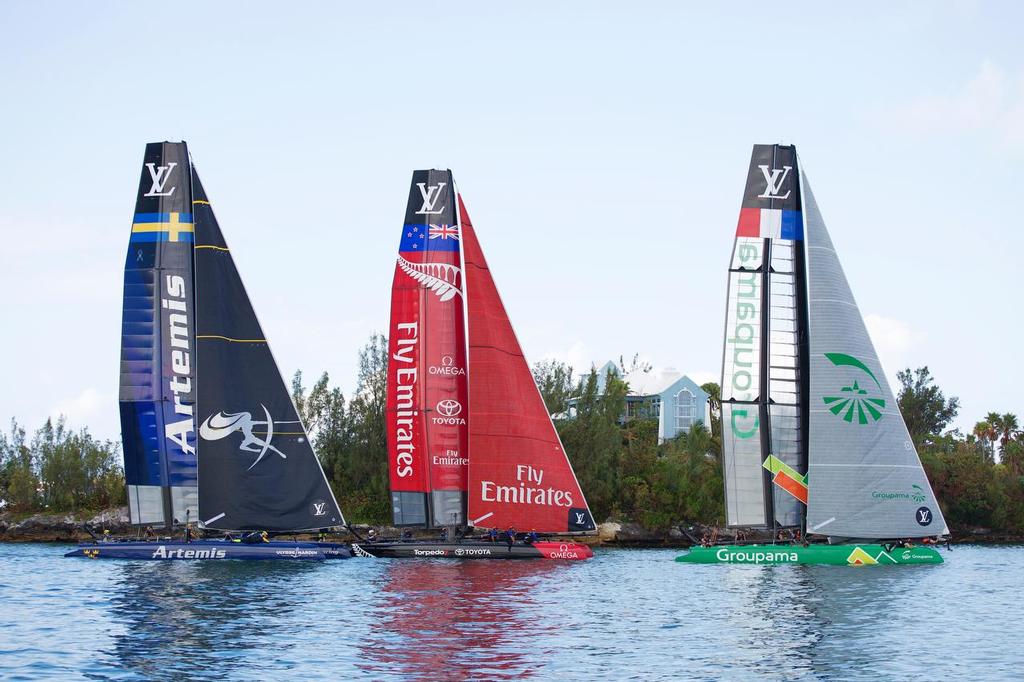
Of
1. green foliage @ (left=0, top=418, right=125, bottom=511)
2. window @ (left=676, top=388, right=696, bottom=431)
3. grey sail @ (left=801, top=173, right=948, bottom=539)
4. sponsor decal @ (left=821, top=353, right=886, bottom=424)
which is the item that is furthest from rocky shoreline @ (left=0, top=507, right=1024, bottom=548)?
window @ (left=676, top=388, right=696, bottom=431)

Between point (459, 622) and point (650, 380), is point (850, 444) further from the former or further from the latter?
point (650, 380)

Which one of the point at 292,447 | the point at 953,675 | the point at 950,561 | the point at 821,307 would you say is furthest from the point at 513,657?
the point at 950,561

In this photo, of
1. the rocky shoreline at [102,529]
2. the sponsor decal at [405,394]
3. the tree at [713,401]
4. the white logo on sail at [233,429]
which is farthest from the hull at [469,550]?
the tree at [713,401]

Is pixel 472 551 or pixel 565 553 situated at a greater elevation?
pixel 472 551

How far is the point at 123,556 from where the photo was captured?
1640 inches

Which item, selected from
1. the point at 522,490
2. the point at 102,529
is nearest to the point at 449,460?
the point at 522,490

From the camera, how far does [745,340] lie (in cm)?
4391

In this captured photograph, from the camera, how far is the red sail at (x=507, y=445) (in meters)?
→ 43.7

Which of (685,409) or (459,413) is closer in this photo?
(459,413)

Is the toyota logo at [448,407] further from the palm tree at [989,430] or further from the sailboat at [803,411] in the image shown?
the palm tree at [989,430]

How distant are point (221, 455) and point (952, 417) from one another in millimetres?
79497

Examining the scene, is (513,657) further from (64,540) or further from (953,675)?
(64,540)

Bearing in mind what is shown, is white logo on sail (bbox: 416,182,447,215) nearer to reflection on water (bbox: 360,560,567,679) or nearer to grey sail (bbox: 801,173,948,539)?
reflection on water (bbox: 360,560,567,679)

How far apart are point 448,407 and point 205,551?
10.5 meters
